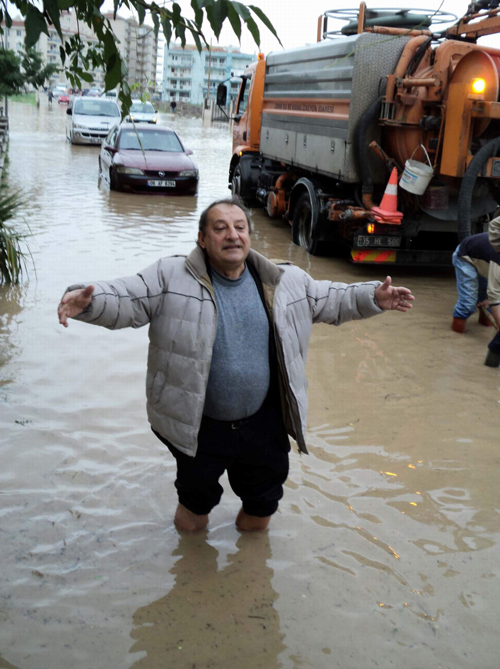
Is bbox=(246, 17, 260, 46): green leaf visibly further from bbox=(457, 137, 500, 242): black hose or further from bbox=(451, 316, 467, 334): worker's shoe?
bbox=(457, 137, 500, 242): black hose

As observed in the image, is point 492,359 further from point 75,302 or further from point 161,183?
point 161,183

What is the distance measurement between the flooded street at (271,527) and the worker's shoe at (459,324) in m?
0.42

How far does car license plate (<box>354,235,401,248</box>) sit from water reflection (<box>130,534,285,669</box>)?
5.81 m

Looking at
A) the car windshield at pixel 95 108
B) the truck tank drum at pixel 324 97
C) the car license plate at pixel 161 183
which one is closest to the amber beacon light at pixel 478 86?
the truck tank drum at pixel 324 97

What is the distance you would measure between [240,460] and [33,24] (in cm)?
198

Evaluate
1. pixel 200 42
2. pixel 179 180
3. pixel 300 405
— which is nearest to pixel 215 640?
pixel 300 405

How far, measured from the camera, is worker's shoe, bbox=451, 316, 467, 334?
24.3ft

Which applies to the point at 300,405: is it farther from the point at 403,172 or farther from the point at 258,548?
the point at 403,172

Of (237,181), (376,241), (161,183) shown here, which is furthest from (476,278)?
(161,183)

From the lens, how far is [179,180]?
626 inches

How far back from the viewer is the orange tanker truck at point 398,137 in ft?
25.4

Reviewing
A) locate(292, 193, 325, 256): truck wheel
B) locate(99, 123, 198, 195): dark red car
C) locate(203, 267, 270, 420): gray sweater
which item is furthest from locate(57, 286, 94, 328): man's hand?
locate(99, 123, 198, 195): dark red car

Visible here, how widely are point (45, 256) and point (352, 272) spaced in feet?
13.4

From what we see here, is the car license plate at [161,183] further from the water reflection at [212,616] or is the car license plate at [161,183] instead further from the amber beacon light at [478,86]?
the water reflection at [212,616]
